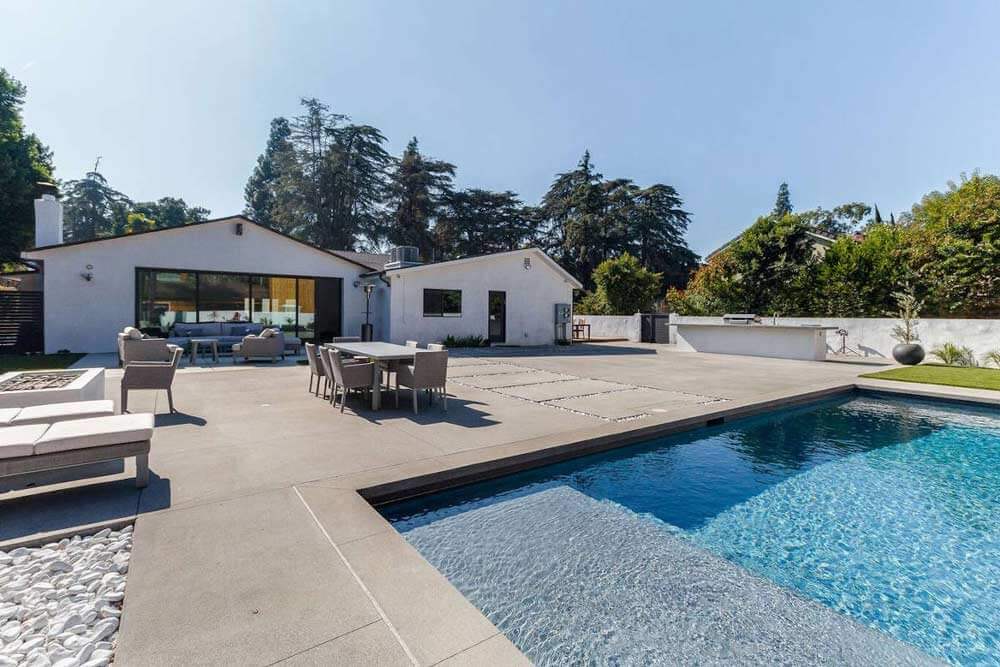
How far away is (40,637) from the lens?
6.51 ft

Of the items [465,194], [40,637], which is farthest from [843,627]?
[465,194]

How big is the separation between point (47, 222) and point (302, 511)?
52.6 feet

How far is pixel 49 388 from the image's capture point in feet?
16.5

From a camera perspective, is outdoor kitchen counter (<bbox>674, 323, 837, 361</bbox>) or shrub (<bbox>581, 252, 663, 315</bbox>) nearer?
outdoor kitchen counter (<bbox>674, 323, 837, 361</bbox>)

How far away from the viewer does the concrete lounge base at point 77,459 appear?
3.06 metres

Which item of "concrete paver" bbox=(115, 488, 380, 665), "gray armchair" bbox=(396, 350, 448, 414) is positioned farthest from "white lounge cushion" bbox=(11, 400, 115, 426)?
"gray armchair" bbox=(396, 350, 448, 414)

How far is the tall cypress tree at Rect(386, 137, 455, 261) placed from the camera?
3522 centimetres

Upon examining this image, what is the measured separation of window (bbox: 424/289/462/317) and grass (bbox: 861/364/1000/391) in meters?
12.4

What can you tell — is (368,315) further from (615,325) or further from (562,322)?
(615,325)

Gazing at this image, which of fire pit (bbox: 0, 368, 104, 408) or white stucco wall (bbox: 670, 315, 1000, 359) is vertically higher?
white stucco wall (bbox: 670, 315, 1000, 359)

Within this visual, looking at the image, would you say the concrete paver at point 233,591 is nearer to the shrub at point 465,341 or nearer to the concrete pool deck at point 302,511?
the concrete pool deck at point 302,511

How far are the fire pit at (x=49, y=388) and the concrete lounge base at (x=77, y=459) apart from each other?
7.31 feet

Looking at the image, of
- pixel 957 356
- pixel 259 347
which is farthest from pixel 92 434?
pixel 957 356

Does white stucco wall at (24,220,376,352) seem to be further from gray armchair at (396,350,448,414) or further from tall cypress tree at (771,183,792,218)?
tall cypress tree at (771,183,792,218)
